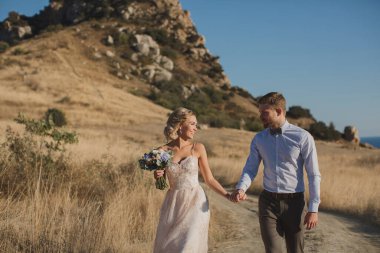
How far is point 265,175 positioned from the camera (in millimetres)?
4426

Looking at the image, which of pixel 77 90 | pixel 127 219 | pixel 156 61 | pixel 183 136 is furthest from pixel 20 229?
pixel 156 61

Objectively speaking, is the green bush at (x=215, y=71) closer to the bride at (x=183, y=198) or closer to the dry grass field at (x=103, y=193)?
the dry grass field at (x=103, y=193)

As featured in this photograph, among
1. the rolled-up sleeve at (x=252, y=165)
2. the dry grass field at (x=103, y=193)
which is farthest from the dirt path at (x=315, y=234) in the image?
the rolled-up sleeve at (x=252, y=165)

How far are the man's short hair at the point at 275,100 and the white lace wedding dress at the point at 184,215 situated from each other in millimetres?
1020

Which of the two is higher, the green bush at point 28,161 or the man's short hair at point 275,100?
the man's short hair at point 275,100

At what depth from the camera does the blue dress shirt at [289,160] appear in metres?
4.20

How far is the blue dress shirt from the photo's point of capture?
4199mm

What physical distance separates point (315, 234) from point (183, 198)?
160 inches

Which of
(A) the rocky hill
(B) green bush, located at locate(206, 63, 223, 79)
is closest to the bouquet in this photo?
(A) the rocky hill

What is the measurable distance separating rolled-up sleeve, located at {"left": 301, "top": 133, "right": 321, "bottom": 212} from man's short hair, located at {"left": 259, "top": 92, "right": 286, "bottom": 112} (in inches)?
15.6

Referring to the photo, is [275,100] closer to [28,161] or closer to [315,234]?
[315,234]

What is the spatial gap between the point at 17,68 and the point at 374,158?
37.9 m

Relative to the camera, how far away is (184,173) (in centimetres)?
478

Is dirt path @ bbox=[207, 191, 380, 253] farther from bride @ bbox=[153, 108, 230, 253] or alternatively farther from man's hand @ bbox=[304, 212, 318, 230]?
man's hand @ bbox=[304, 212, 318, 230]
